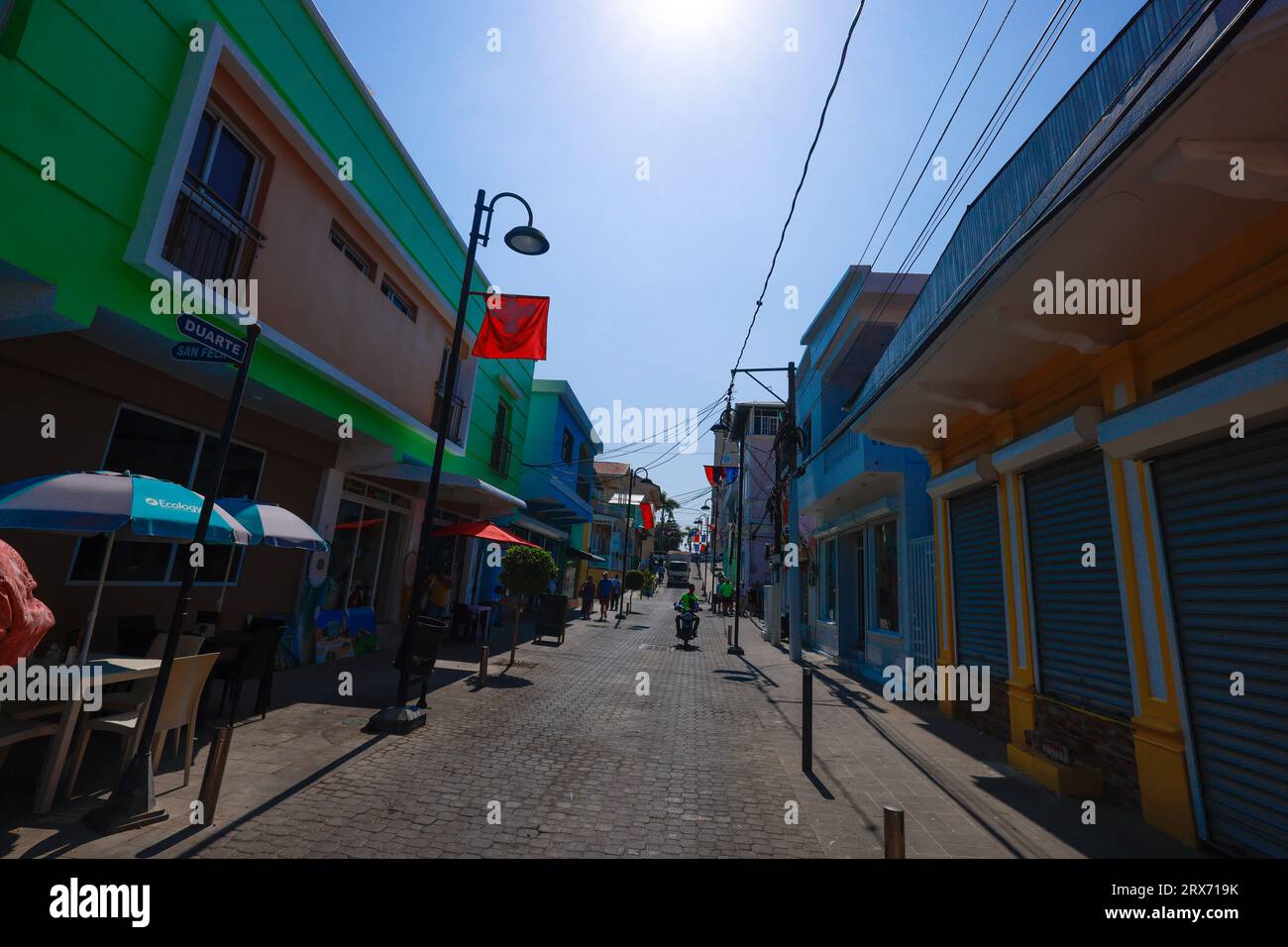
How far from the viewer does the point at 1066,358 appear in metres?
6.38

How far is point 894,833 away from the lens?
3.03 meters

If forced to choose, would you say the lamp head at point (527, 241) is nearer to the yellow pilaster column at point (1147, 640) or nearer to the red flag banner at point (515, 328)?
the red flag banner at point (515, 328)

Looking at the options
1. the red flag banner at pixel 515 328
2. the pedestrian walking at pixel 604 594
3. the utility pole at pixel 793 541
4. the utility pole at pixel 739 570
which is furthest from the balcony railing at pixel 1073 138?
the pedestrian walking at pixel 604 594

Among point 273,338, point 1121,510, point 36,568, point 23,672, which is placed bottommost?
point 23,672

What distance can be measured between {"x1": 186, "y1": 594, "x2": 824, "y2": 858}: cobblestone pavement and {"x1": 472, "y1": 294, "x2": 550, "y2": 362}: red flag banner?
17.0ft

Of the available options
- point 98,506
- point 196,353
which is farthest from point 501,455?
point 196,353

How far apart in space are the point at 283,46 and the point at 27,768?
29.1ft

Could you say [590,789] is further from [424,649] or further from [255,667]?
[255,667]

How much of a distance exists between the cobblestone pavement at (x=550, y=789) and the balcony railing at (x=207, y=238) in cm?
604

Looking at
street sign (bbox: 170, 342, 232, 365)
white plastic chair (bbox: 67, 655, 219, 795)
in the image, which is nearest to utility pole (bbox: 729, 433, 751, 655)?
white plastic chair (bbox: 67, 655, 219, 795)

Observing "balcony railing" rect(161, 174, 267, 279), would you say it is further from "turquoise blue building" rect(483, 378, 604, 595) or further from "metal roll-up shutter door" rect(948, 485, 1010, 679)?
"turquoise blue building" rect(483, 378, 604, 595)
